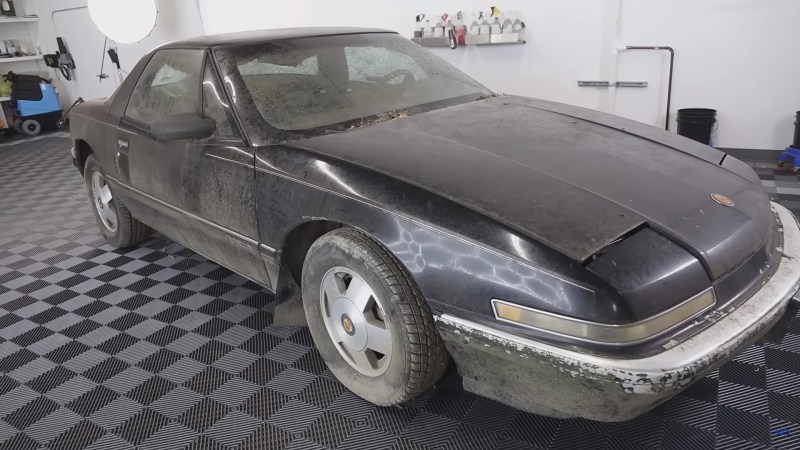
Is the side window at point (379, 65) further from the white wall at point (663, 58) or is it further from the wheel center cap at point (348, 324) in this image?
the white wall at point (663, 58)

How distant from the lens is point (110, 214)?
338 centimetres

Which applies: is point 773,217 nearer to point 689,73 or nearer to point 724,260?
point 724,260

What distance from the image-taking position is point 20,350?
2.41 m

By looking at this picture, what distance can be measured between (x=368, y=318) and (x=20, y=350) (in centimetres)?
171

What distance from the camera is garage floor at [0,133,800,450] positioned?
1723 millimetres

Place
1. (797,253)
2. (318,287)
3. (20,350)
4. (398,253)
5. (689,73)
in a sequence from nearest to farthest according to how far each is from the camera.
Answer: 1. (398,253)
2. (797,253)
3. (318,287)
4. (20,350)
5. (689,73)

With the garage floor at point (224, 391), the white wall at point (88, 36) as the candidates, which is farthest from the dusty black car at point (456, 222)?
the white wall at point (88, 36)

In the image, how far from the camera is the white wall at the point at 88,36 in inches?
279

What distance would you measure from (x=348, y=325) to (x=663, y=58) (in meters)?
4.02

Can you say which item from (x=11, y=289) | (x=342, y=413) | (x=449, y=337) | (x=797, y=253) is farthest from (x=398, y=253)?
(x=11, y=289)

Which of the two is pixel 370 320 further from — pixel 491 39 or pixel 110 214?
pixel 491 39

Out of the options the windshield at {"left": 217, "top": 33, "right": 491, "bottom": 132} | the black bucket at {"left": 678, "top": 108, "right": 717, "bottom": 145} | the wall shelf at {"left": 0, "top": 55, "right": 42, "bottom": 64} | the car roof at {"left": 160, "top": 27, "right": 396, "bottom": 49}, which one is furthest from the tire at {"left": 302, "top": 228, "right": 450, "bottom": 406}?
the wall shelf at {"left": 0, "top": 55, "right": 42, "bottom": 64}

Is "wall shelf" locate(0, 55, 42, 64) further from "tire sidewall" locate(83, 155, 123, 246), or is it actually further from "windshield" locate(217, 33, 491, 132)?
"windshield" locate(217, 33, 491, 132)

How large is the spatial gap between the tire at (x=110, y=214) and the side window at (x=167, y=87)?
2.18ft
